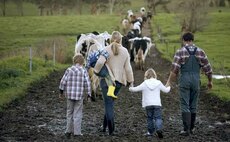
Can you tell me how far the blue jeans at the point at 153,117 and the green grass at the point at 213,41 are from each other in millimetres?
6583

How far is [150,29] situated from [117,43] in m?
49.3

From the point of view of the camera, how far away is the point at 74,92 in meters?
12.6

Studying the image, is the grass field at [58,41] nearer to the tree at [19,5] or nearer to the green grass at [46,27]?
the green grass at [46,27]

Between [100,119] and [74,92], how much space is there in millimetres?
2680

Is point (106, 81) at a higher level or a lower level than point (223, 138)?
higher

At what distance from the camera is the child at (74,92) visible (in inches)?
497

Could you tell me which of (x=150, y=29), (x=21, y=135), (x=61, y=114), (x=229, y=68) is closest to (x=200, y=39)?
(x=150, y=29)

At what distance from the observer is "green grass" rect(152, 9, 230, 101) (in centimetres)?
2387

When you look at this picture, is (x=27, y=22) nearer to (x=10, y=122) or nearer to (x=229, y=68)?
(x=229, y=68)

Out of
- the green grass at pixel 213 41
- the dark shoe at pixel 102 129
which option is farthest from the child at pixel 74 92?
the green grass at pixel 213 41

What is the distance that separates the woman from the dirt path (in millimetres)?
Result: 576

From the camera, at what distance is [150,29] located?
6200cm

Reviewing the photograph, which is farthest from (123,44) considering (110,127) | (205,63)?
(110,127)

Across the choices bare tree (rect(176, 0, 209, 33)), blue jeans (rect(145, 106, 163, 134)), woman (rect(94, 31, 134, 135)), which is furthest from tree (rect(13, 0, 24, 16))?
blue jeans (rect(145, 106, 163, 134))
